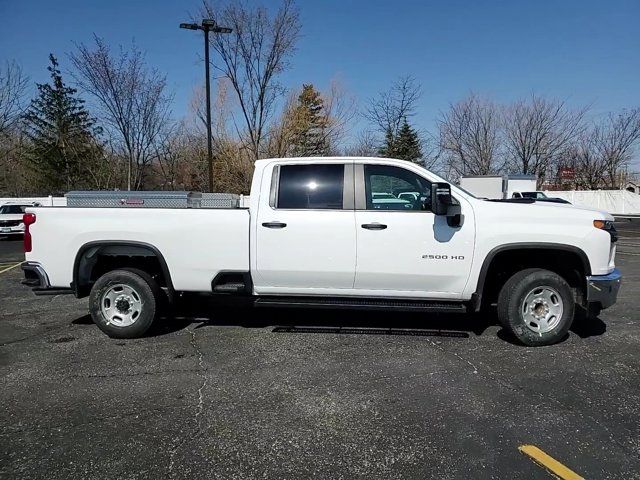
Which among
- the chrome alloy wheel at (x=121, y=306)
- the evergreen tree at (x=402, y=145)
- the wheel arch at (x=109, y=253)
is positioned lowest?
the chrome alloy wheel at (x=121, y=306)

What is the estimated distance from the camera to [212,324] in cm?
617

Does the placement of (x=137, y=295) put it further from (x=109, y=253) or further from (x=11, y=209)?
(x=11, y=209)

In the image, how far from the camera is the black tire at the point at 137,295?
5465mm

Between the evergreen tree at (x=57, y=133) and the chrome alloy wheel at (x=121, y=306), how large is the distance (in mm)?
33280

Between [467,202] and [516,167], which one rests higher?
[516,167]

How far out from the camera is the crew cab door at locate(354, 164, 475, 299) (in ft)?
16.6

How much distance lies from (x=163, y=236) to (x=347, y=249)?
203cm

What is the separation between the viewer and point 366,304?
5223 mm

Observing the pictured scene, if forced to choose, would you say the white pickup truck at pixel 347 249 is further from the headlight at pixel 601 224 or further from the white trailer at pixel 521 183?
the white trailer at pixel 521 183

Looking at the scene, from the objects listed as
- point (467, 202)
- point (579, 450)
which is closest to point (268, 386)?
point (579, 450)

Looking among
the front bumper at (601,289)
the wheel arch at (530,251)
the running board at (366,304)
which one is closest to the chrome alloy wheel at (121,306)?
the running board at (366,304)

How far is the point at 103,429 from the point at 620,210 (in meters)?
50.9

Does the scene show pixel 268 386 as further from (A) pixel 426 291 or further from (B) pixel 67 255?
(B) pixel 67 255

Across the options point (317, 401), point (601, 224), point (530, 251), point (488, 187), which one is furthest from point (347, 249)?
point (488, 187)
